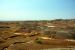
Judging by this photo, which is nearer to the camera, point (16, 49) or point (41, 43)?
point (16, 49)

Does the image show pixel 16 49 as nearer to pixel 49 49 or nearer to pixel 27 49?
pixel 27 49

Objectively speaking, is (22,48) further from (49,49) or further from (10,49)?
(49,49)

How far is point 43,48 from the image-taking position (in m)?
9.61

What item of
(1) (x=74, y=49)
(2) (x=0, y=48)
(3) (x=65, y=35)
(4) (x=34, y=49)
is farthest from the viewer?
(3) (x=65, y=35)

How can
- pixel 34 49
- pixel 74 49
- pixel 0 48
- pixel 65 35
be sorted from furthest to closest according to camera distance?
pixel 65 35, pixel 0 48, pixel 34 49, pixel 74 49

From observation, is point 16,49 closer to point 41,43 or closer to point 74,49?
point 41,43

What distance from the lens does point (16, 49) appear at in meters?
9.11

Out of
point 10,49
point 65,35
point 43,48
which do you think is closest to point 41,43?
point 43,48

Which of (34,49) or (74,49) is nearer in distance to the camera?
(74,49)

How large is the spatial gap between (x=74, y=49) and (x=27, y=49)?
2.77 m

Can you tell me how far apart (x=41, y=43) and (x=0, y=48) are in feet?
9.70

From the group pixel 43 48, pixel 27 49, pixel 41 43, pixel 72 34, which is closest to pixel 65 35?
pixel 72 34

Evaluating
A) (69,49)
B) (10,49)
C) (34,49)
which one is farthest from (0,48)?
(69,49)

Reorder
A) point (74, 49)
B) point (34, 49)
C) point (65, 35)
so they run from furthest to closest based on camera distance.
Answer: point (65, 35)
point (34, 49)
point (74, 49)
